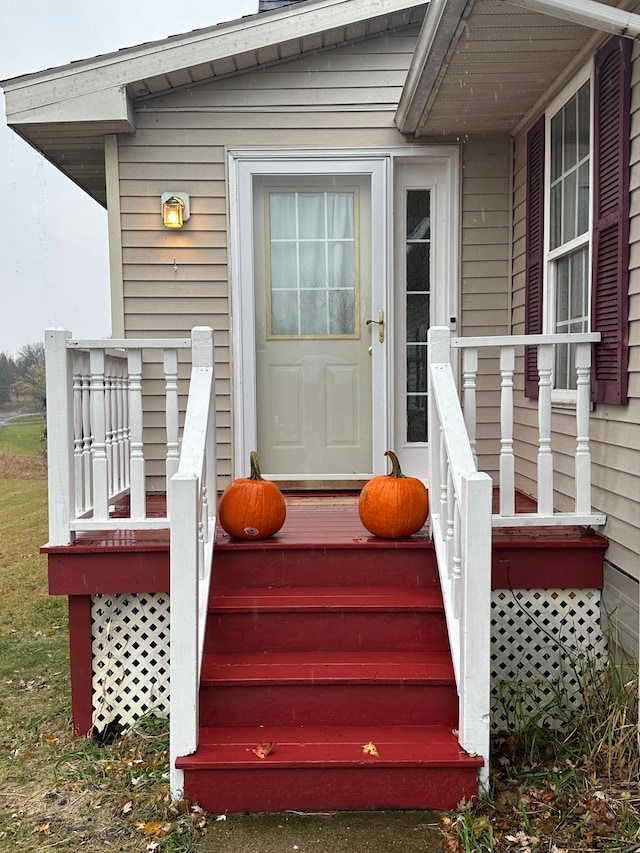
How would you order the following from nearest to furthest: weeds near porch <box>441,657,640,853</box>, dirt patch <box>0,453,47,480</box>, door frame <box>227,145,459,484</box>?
weeds near porch <box>441,657,640,853</box> → door frame <box>227,145,459,484</box> → dirt patch <box>0,453,47,480</box>

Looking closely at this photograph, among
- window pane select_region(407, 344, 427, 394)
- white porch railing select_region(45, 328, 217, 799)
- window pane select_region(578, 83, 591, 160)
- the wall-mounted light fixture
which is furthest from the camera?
window pane select_region(407, 344, 427, 394)

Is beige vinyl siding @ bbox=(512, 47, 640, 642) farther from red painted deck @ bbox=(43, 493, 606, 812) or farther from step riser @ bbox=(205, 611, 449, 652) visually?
step riser @ bbox=(205, 611, 449, 652)

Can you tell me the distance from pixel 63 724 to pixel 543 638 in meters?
2.22

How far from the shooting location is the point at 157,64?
4.63 m

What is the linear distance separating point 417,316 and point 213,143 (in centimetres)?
168

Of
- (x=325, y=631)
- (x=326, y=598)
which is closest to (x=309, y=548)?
(x=326, y=598)

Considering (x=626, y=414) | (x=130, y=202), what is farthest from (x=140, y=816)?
(x=130, y=202)

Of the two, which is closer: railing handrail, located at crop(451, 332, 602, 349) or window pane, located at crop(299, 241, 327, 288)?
railing handrail, located at crop(451, 332, 602, 349)

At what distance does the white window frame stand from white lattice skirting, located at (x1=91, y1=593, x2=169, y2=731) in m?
2.22

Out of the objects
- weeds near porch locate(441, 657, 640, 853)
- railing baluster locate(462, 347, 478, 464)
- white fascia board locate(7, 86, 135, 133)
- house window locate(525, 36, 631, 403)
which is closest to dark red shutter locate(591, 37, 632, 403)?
house window locate(525, 36, 631, 403)

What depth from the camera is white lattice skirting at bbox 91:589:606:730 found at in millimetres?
3512

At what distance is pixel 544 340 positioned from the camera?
344cm

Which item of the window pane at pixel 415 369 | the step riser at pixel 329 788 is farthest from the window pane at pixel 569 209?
the step riser at pixel 329 788

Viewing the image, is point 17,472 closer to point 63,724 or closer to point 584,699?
point 63,724
